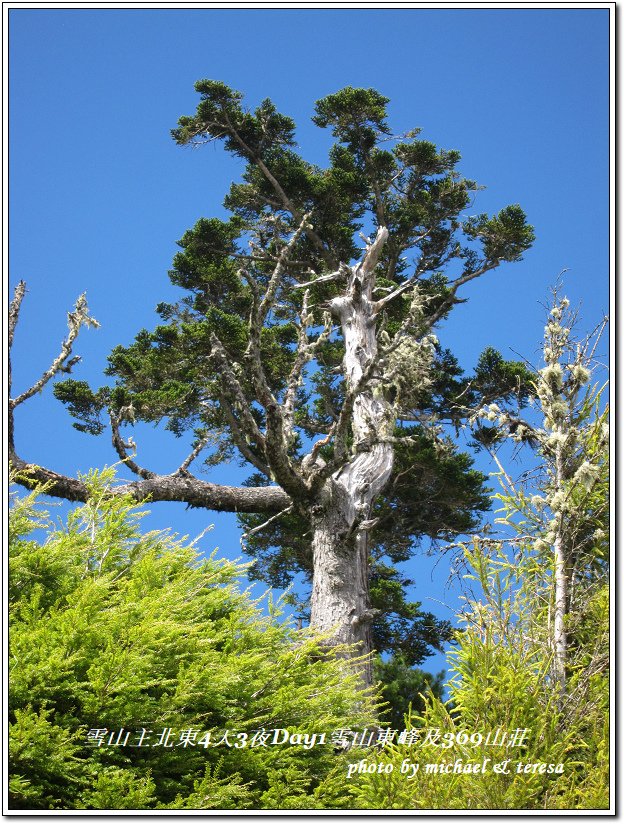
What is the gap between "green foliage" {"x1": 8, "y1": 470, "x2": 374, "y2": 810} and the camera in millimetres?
4715

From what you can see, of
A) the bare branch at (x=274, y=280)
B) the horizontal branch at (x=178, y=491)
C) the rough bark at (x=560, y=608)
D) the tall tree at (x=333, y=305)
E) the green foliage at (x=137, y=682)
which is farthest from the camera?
the tall tree at (x=333, y=305)

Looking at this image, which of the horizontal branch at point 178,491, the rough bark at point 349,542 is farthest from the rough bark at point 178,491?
the rough bark at point 349,542

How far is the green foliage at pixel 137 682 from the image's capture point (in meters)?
4.71

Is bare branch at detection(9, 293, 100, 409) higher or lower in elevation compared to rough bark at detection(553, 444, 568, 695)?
higher

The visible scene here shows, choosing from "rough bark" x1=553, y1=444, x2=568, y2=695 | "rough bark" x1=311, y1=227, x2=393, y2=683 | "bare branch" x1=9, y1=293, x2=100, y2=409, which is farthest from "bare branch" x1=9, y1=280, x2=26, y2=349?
"rough bark" x1=553, y1=444, x2=568, y2=695

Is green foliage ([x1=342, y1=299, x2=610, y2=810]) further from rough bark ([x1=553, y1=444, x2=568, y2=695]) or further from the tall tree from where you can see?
the tall tree

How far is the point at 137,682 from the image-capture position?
4910 mm

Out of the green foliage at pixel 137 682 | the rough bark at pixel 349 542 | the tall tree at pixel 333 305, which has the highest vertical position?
the tall tree at pixel 333 305

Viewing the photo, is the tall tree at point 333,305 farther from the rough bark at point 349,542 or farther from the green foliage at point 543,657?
the green foliage at point 543,657

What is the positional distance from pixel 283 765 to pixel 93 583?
1608mm

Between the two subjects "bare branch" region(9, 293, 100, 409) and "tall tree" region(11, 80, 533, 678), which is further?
"tall tree" region(11, 80, 533, 678)

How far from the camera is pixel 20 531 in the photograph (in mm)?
6141
